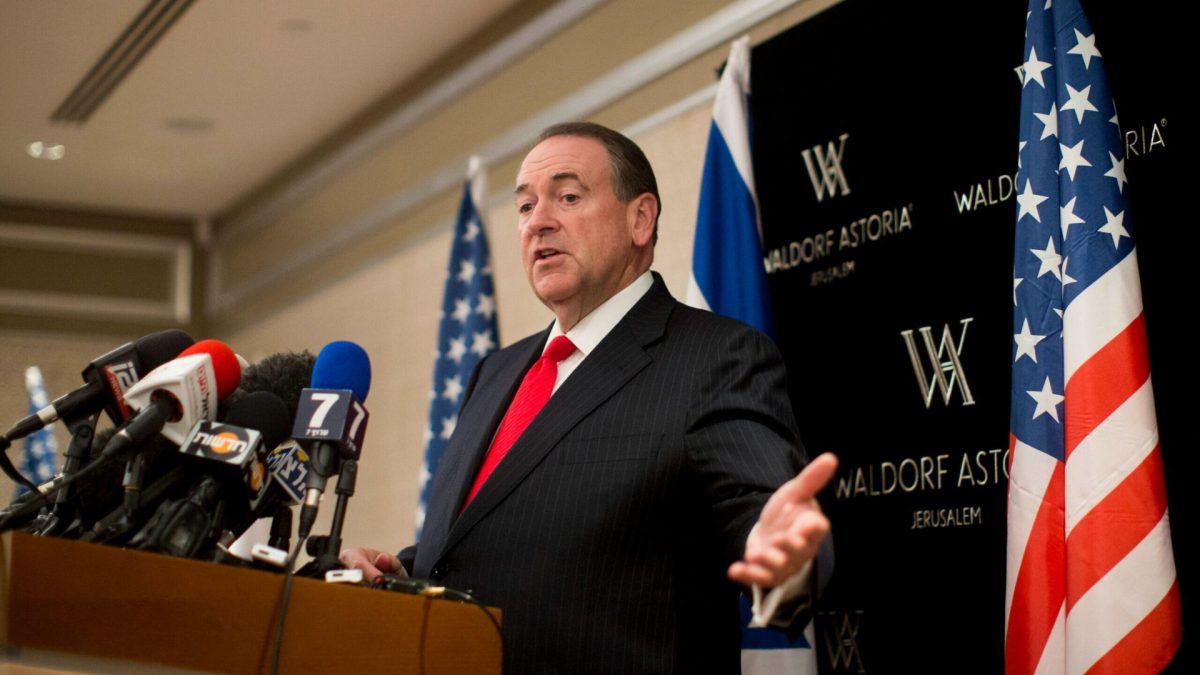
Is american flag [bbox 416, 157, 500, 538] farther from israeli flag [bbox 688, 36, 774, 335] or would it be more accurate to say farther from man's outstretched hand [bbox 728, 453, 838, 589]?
man's outstretched hand [bbox 728, 453, 838, 589]

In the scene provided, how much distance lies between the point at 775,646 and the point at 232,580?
180 cm

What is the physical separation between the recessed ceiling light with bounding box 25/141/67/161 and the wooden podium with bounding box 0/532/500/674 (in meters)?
6.86

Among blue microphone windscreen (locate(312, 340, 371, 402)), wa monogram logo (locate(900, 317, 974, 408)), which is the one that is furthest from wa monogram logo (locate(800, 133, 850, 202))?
blue microphone windscreen (locate(312, 340, 371, 402))

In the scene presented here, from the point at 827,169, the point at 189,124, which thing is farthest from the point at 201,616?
the point at 189,124

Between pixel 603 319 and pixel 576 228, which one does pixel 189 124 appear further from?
pixel 603 319

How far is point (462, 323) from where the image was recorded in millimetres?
5156

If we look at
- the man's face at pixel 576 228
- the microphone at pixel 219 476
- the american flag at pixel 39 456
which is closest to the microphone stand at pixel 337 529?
the microphone at pixel 219 476

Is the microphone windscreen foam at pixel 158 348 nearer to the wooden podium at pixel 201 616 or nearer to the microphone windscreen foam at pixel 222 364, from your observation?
the microphone windscreen foam at pixel 222 364

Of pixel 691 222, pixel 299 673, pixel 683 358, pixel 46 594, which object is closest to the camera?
pixel 46 594

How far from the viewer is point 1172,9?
2.72 metres

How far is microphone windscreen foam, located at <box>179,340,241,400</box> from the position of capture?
1.88m

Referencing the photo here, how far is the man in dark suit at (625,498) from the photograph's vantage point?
2021 mm

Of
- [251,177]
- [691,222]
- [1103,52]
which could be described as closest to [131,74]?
[251,177]

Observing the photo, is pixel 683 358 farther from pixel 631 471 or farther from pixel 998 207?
pixel 998 207
